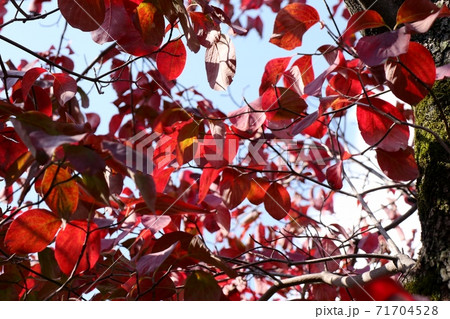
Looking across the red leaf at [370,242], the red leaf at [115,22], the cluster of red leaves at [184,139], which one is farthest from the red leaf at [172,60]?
the red leaf at [370,242]

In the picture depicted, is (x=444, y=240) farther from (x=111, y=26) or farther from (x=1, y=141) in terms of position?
(x=1, y=141)

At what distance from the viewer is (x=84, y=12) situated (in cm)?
88

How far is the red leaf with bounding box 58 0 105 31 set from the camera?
86 centimetres

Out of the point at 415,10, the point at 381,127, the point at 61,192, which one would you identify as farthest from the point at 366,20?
the point at 61,192

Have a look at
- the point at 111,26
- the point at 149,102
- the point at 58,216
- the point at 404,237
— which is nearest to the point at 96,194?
the point at 58,216

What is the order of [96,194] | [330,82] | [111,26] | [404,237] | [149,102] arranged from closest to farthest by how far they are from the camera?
[96,194], [111,26], [330,82], [149,102], [404,237]

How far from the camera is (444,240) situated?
0.78m

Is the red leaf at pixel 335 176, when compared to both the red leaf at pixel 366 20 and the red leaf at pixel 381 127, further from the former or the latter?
the red leaf at pixel 366 20

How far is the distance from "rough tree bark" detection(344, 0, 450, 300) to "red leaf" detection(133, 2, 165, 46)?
421mm

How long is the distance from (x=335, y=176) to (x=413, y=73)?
1.06ft

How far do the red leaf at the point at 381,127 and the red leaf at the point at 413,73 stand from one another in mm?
136

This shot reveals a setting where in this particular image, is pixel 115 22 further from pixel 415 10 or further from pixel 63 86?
pixel 415 10

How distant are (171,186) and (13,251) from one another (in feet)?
4.45

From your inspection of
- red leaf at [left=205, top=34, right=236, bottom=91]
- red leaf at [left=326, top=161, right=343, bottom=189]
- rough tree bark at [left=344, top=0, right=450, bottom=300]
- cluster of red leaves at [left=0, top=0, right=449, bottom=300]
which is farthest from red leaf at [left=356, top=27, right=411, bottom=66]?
red leaf at [left=326, top=161, right=343, bottom=189]
